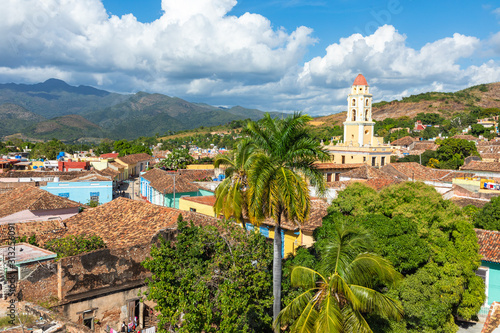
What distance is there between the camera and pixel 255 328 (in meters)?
10.7

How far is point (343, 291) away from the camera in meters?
8.44

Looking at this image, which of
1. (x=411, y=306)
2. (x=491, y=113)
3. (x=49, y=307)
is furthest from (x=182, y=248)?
(x=491, y=113)

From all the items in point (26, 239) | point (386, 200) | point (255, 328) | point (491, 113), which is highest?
point (491, 113)

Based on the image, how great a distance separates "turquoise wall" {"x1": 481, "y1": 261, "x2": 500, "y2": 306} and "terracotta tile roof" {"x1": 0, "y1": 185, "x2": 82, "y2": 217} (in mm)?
20364

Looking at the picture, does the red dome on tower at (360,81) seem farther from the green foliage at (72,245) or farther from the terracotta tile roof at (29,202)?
the green foliage at (72,245)

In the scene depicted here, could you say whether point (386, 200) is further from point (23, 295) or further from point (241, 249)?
point (23, 295)

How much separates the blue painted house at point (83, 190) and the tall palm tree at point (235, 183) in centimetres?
2439

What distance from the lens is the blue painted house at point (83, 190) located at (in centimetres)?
3127

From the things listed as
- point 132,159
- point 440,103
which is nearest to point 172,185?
point 132,159

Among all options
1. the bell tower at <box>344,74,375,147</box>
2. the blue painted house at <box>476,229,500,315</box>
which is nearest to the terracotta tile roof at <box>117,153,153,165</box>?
the bell tower at <box>344,74,375,147</box>

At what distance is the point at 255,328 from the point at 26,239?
9.81m

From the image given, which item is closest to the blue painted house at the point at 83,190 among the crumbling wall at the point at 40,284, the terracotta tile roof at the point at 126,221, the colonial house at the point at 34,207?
the colonial house at the point at 34,207

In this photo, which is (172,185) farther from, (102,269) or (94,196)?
(102,269)

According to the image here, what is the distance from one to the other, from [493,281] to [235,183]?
11452 millimetres
